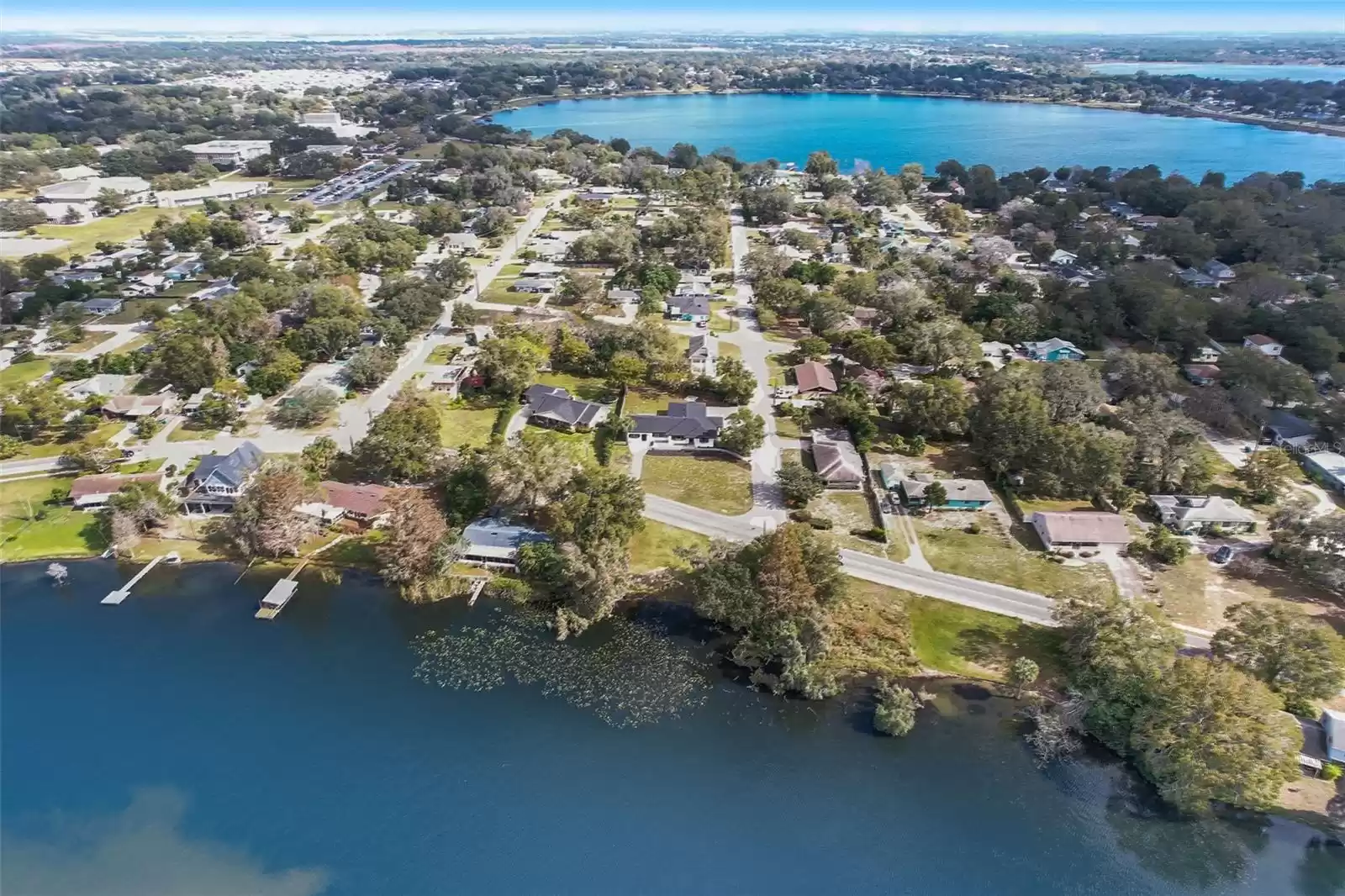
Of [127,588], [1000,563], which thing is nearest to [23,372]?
[127,588]

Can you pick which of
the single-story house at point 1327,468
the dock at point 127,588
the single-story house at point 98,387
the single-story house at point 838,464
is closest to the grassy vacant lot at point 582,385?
the single-story house at point 838,464

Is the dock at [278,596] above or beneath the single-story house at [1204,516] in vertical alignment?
beneath

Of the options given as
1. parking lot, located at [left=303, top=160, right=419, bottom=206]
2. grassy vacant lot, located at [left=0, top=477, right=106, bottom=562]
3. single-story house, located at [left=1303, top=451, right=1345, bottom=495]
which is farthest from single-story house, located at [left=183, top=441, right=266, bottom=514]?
parking lot, located at [left=303, top=160, right=419, bottom=206]

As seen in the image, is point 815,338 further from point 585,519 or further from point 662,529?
point 585,519

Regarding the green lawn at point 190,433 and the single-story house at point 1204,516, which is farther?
the green lawn at point 190,433

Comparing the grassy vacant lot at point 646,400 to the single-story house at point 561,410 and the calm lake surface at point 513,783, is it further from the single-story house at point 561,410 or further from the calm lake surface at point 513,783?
the calm lake surface at point 513,783

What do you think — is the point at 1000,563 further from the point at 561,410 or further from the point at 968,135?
the point at 968,135

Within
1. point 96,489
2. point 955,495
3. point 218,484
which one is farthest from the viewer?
point 96,489

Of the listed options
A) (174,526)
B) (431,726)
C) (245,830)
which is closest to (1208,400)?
(431,726)
